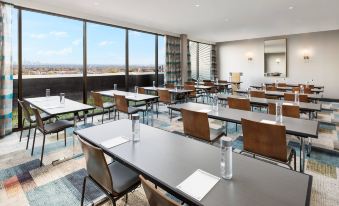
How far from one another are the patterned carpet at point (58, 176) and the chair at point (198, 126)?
904 millimetres

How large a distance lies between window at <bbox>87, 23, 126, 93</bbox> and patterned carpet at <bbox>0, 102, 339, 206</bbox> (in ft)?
9.00

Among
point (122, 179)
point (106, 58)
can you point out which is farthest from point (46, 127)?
point (106, 58)

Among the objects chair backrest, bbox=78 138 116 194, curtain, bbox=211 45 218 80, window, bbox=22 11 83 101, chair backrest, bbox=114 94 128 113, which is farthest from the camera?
curtain, bbox=211 45 218 80

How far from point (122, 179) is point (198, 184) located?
0.76 m

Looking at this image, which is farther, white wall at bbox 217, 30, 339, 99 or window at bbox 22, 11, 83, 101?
white wall at bbox 217, 30, 339, 99

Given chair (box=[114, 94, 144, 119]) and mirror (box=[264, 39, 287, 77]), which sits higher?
mirror (box=[264, 39, 287, 77])

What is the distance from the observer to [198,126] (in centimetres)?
247

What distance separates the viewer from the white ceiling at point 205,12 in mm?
4547

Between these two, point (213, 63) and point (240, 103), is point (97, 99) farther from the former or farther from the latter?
point (213, 63)

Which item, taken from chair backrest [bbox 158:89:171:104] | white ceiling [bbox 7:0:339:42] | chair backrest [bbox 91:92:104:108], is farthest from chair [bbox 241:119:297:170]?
white ceiling [bbox 7:0:339:42]

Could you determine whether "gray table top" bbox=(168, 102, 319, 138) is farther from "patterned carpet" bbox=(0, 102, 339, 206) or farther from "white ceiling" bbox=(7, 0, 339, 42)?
"white ceiling" bbox=(7, 0, 339, 42)

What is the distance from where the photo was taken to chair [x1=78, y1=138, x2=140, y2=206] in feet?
4.42

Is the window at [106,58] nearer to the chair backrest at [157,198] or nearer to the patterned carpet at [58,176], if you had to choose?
the patterned carpet at [58,176]

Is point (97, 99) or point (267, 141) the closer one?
point (267, 141)
